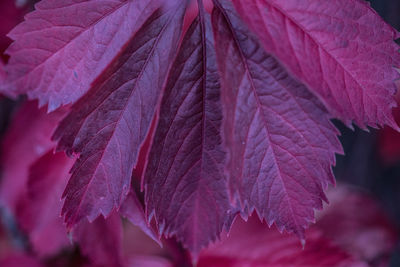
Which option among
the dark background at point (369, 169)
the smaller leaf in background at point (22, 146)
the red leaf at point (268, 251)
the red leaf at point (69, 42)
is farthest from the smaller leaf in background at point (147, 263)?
the dark background at point (369, 169)

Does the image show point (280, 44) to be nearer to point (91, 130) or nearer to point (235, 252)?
point (91, 130)

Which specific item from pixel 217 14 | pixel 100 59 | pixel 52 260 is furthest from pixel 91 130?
pixel 52 260

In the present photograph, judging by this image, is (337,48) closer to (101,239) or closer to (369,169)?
(101,239)

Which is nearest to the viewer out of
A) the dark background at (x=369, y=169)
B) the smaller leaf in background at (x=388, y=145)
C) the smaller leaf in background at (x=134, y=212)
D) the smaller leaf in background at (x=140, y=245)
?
the smaller leaf in background at (x=134, y=212)

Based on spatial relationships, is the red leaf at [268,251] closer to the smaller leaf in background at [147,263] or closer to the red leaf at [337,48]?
the smaller leaf in background at [147,263]

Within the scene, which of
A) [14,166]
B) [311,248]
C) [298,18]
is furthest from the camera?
[14,166]
